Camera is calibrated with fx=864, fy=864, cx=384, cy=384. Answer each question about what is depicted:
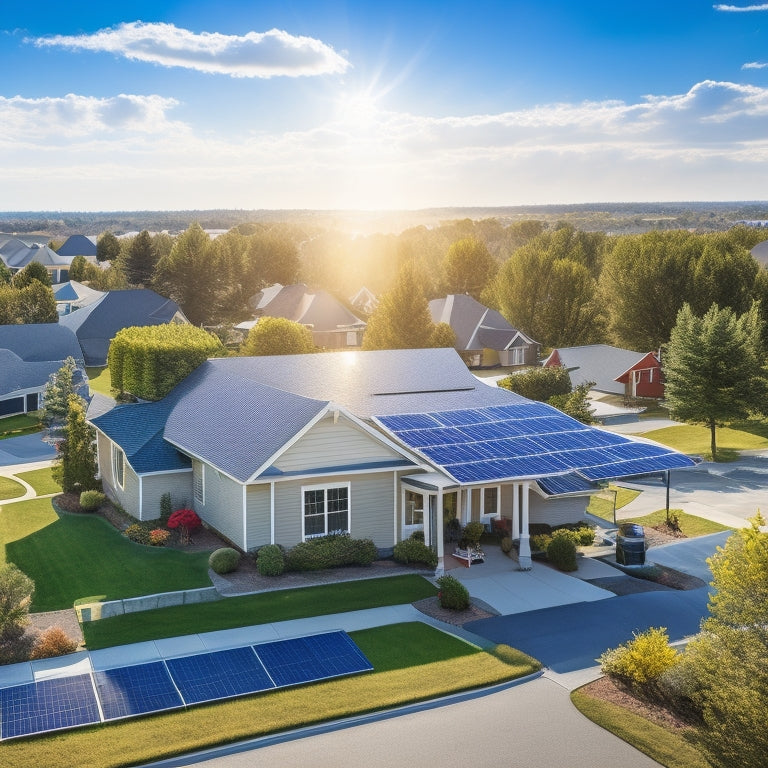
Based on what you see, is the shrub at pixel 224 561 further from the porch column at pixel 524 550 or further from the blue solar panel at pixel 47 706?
the porch column at pixel 524 550

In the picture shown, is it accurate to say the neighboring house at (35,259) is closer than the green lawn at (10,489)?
No

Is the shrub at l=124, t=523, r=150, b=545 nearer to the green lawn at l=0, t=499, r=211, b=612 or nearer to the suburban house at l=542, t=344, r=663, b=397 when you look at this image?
the green lawn at l=0, t=499, r=211, b=612

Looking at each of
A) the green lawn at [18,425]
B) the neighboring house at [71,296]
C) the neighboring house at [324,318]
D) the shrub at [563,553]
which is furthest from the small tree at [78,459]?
the neighboring house at [71,296]

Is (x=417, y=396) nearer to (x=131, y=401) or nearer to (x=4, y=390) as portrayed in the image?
(x=131, y=401)

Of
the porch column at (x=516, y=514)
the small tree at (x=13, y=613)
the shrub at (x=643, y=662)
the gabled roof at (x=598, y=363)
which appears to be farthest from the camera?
the gabled roof at (x=598, y=363)

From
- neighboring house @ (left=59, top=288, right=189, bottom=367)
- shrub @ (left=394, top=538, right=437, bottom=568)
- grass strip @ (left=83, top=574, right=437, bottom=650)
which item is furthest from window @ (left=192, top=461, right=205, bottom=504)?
neighboring house @ (left=59, top=288, right=189, bottom=367)

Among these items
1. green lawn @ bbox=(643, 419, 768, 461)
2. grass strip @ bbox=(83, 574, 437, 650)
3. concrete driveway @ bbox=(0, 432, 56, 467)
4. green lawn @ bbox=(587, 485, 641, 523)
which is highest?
grass strip @ bbox=(83, 574, 437, 650)
